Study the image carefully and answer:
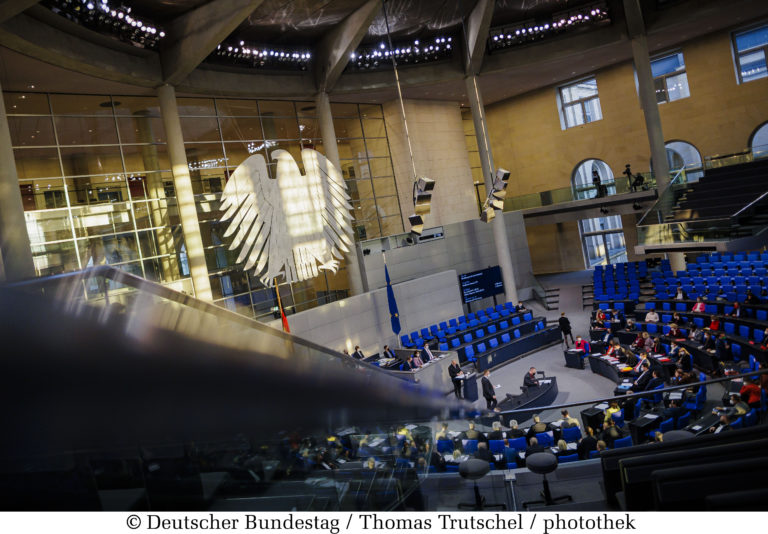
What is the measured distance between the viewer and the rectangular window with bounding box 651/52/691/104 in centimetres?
2230

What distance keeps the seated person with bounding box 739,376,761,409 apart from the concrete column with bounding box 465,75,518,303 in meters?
15.2

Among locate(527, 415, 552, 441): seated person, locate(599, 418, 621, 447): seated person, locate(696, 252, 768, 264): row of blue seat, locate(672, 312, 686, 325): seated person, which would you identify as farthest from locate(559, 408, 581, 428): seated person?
locate(696, 252, 768, 264): row of blue seat

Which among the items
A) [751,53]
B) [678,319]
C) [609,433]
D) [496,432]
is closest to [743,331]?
[678,319]

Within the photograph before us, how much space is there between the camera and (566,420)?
21.2 feet

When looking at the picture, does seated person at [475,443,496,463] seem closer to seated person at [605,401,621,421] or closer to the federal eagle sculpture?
seated person at [605,401,621,421]

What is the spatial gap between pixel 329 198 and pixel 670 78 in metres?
15.8

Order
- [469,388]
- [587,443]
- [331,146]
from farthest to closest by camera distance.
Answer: [331,146]
[469,388]
[587,443]

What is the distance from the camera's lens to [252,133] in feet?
61.3

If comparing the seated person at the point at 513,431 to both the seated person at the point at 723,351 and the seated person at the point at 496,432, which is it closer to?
the seated person at the point at 496,432

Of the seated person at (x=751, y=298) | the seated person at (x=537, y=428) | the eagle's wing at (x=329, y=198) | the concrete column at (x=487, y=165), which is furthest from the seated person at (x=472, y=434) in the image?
the concrete column at (x=487, y=165)

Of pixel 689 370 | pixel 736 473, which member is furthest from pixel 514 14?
pixel 736 473

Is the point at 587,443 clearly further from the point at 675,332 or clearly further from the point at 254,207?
the point at 254,207

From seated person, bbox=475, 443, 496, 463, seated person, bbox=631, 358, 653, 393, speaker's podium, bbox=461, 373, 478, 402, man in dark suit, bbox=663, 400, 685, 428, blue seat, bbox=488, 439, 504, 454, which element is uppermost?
man in dark suit, bbox=663, 400, 685, 428
